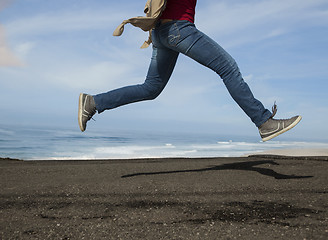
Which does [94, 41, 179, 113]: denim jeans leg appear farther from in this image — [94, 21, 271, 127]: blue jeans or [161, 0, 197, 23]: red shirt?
[161, 0, 197, 23]: red shirt

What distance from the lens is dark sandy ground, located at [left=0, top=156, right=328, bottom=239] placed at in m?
1.98

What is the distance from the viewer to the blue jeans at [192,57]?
3016mm

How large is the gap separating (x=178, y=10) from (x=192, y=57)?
1.55 ft

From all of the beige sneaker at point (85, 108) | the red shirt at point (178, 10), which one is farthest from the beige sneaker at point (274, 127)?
the beige sneaker at point (85, 108)

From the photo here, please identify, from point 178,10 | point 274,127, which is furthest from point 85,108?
point 274,127

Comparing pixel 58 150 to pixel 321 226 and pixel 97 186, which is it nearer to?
pixel 97 186

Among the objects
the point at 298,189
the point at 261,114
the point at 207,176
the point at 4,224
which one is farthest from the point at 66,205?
the point at 298,189

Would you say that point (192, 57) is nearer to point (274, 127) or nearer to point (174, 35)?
point (174, 35)

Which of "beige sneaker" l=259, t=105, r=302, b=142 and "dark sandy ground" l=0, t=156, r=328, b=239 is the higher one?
"beige sneaker" l=259, t=105, r=302, b=142

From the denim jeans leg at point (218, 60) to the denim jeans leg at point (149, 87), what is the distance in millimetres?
308

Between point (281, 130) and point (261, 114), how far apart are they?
0.82 feet

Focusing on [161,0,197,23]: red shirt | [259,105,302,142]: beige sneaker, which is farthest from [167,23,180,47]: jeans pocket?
[259,105,302,142]: beige sneaker

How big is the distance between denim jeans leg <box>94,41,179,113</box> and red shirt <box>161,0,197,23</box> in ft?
1.31

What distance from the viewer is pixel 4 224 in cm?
217
